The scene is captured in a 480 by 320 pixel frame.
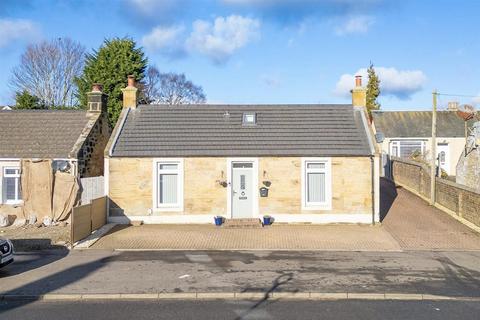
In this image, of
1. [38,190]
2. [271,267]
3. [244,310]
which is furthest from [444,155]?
[244,310]

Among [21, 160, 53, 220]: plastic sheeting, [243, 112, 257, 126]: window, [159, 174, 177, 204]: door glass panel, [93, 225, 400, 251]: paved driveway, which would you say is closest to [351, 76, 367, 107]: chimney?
[243, 112, 257, 126]: window

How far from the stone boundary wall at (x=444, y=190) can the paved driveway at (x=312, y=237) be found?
27.0 inches

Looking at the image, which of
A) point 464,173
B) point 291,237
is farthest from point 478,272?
point 464,173

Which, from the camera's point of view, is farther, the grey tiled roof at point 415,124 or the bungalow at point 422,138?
the grey tiled roof at point 415,124

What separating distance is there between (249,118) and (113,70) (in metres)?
18.3

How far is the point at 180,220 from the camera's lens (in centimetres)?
1872

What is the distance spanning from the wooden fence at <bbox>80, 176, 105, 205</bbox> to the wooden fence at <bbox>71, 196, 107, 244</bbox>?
1205 mm

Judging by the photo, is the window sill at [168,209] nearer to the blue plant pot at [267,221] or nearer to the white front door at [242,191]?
the white front door at [242,191]

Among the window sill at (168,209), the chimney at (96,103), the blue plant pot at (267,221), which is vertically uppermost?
the chimney at (96,103)

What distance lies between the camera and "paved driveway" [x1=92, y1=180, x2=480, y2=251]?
15.1m

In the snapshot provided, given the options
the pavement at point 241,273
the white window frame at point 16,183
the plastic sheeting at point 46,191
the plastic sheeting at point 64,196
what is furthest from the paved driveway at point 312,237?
the white window frame at point 16,183

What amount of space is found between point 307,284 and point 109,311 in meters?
4.51

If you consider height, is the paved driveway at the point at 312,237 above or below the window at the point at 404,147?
below

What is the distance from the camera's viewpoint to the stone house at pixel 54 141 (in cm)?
1959
